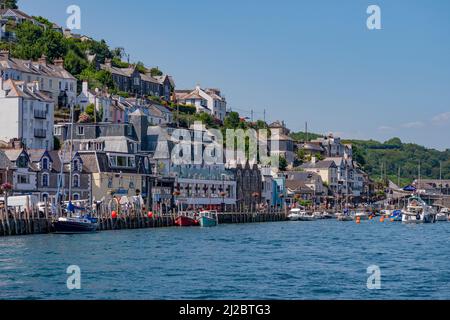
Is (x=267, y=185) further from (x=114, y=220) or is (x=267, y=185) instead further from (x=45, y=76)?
(x=114, y=220)

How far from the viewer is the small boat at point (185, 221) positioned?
4067 inches

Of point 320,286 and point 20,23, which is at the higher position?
point 20,23

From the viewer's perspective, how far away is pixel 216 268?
4644cm

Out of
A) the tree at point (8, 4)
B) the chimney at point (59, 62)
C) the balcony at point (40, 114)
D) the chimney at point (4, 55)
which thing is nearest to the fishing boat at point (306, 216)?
the chimney at point (59, 62)

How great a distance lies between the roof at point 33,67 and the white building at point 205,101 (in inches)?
2016

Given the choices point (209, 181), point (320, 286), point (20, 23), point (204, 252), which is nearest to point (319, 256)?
point (204, 252)

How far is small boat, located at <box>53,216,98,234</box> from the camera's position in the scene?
7662cm

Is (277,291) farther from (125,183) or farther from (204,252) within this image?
(125,183)

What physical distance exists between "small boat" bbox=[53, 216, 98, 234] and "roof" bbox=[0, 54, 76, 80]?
160 feet

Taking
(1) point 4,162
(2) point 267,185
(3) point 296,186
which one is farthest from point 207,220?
(3) point 296,186

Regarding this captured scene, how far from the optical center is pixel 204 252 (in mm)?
58188

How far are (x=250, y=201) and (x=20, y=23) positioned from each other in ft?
187

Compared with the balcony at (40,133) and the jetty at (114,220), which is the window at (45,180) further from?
the balcony at (40,133)
